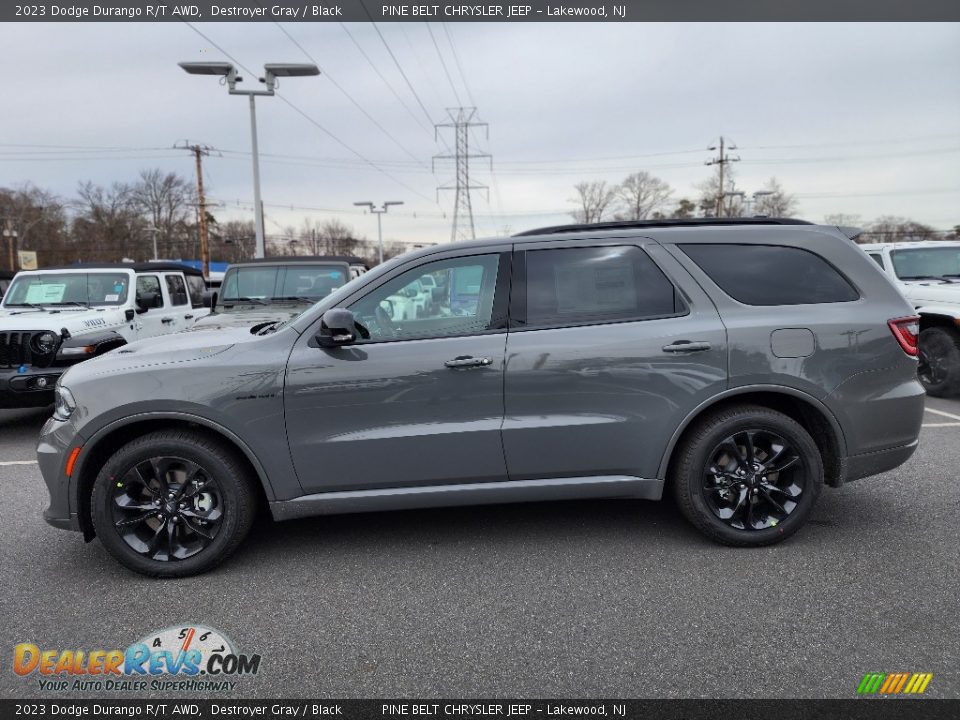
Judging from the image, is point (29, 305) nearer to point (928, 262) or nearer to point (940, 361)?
point (940, 361)

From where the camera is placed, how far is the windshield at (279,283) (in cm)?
864

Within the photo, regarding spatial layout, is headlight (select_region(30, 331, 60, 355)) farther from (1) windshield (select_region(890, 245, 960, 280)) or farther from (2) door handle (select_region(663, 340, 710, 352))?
(1) windshield (select_region(890, 245, 960, 280))

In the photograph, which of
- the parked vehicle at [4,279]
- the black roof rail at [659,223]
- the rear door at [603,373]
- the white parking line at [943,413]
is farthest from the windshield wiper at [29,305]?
the white parking line at [943,413]

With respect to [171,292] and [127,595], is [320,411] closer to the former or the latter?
[127,595]

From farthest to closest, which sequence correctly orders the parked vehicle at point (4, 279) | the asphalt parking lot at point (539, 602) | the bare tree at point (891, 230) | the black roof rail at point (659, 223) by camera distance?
1. the bare tree at point (891, 230)
2. the parked vehicle at point (4, 279)
3. the black roof rail at point (659, 223)
4. the asphalt parking lot at point (539, 602)

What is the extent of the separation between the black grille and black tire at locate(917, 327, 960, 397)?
33.4 feet

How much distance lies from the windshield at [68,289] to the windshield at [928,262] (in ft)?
35.7

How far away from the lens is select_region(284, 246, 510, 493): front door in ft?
11.2

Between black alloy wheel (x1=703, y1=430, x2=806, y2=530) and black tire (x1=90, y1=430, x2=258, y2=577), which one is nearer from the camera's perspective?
black tire (x1=90, y1=430, x2=258, y2=577)

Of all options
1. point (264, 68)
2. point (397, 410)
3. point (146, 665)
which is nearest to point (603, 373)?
point (397, 410)

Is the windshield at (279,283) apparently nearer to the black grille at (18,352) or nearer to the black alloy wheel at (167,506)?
the black grille at (18,352)

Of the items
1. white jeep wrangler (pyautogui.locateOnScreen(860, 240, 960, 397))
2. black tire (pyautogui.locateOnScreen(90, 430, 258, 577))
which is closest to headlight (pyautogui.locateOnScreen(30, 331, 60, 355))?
black tire (pyautogui.locateOnScreen(90, 430, 258, 577))

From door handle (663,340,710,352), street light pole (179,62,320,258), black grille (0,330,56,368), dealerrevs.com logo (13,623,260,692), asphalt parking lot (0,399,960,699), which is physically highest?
street light pole (179,62,320,258)

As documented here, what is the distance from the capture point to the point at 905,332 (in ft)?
11.8
